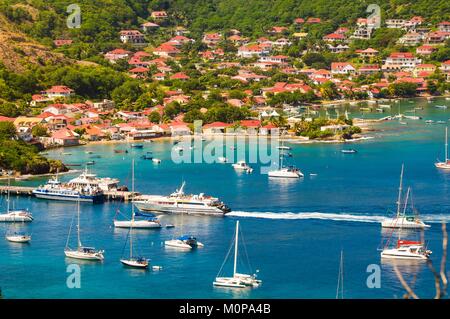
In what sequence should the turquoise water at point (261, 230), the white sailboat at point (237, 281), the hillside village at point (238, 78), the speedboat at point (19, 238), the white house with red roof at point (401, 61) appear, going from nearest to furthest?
the white sailboat at point (237, 281) < the turquoise water at point (261, 230) < the speedboat at point (19, 238) < the hillside village at point (238, 78) < the white house with red roof at point (401, 61)

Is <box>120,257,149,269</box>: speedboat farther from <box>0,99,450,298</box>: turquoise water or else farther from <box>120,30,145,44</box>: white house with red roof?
<box>120,30,145,44</box>: white house with red roof

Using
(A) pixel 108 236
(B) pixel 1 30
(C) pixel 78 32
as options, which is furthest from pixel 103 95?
(A) pixel 108 236

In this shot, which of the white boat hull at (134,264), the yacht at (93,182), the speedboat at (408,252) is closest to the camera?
the white boat hull at (134,264)

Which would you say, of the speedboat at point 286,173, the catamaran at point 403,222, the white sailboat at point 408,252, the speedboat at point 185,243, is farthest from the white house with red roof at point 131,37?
the white sailboat at point 408,252

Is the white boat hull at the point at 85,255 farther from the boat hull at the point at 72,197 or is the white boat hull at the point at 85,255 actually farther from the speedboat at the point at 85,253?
the boat hull at the point at 72,197

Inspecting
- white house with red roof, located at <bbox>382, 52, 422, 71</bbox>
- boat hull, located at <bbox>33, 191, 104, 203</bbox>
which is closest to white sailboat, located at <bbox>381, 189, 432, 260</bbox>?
boat hull, located at <bbox>33, 191, 104, 203</bbox>

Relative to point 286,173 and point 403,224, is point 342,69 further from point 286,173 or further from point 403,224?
point 403,224

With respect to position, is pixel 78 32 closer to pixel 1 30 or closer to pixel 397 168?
pixel 1 30
